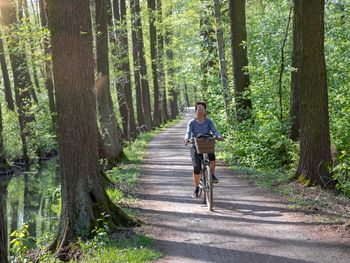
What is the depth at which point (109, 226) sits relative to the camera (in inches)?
304

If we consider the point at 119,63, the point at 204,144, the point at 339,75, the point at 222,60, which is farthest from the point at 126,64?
the point at 204,144

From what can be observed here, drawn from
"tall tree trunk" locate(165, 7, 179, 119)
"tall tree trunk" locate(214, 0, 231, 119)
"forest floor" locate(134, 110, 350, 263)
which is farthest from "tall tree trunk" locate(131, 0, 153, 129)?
"forest floor" locate(134, 110, 350, 263)

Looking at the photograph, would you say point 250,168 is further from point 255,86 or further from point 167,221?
point 167,221

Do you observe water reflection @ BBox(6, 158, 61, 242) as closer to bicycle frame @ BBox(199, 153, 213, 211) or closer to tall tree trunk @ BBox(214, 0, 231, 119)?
bicycle frame @ BBox(199, 153, 213, 211)

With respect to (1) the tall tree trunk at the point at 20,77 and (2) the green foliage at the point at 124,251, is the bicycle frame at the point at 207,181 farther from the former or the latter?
(1) the tall tree trunk at the point at 20,77

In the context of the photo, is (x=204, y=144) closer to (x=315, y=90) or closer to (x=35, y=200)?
(x=315, y=90)

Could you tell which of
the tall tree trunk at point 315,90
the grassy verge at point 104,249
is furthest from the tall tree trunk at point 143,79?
the grassy verge at point 104,249

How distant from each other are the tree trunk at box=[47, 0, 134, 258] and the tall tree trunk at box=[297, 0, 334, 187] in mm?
4957

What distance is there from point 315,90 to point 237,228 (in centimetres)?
397

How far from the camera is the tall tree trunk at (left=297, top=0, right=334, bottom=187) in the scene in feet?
33.0

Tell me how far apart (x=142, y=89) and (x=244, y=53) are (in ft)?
61.0

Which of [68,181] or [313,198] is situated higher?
[68,181]

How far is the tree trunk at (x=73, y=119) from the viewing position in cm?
759

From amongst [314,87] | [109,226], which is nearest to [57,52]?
[109,226]
